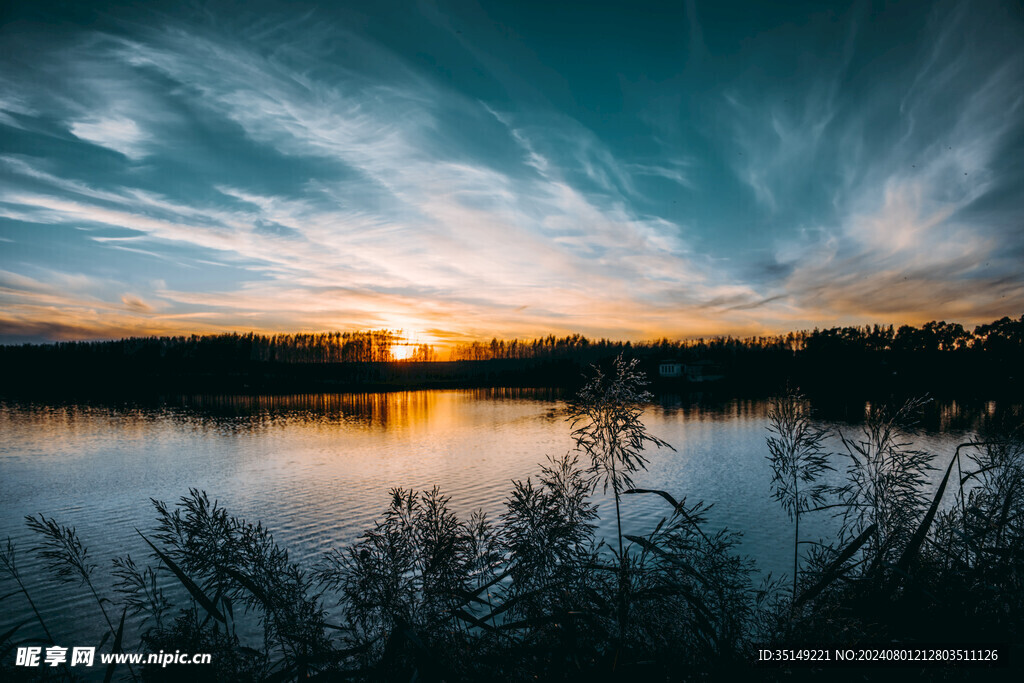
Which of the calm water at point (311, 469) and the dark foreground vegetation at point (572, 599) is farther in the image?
the calm water at point (311, 469)

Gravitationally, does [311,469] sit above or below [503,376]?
below

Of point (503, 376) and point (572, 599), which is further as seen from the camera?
point (503, 376)

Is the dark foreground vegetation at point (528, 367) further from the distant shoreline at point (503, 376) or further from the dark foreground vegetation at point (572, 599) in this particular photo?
the dark foreground vegetation at point (572, 599)

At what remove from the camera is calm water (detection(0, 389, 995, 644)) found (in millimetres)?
17844

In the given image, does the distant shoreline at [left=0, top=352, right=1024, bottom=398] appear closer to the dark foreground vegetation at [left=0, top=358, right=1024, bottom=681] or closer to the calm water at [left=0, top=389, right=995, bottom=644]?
the calm water at [left=0, top=389, right=995, bottom=644]

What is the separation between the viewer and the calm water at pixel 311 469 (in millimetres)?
17844

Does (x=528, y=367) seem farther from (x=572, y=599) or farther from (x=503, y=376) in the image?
(x=572, y=599)

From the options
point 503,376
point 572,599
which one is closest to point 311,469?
point 572,599

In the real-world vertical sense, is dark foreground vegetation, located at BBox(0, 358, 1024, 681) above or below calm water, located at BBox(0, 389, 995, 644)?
above

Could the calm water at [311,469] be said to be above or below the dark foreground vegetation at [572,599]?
below

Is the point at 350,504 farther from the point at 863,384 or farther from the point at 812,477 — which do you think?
the point at 863,384

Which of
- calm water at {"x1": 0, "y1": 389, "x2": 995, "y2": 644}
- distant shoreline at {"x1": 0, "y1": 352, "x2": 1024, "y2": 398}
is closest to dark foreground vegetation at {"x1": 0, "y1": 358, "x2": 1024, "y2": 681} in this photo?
calm water at {"x1": 0, "y1": 389, "x2": 995, "y2": 644}

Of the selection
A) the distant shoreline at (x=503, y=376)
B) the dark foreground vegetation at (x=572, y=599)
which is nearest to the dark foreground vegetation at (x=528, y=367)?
the distant shoreline at (x=503, y=376)

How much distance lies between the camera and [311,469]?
28.8 m
